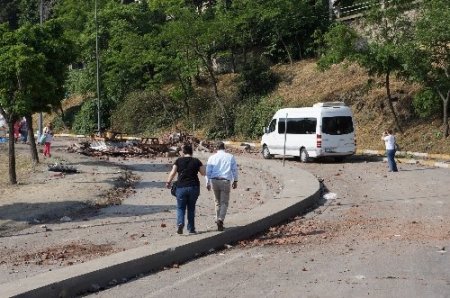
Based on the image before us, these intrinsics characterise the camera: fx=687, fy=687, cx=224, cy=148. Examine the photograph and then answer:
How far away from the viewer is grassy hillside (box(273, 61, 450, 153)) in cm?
3328

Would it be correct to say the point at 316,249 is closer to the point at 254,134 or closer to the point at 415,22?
the point at 415,22

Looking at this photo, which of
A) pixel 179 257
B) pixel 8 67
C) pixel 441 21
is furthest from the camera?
pixel 441 21

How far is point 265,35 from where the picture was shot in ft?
179

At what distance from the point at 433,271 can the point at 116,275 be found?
171 inches

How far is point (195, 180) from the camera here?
12.1 m

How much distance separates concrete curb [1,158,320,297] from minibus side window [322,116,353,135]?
45.0 ft

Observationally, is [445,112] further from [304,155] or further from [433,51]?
[304,155]

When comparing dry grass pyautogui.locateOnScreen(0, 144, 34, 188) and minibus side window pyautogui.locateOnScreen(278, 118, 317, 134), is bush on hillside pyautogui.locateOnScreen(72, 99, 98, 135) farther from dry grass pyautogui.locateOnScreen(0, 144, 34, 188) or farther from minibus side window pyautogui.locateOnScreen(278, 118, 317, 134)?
minibus side window pyautogui.locateOnScreen(278, 118, 317, 134)

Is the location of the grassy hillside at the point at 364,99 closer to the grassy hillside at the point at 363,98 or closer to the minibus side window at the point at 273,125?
the grassy hillside at the point at 363,98

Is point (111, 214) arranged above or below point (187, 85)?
below

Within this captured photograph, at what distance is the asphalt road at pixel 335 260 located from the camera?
8.56 metres

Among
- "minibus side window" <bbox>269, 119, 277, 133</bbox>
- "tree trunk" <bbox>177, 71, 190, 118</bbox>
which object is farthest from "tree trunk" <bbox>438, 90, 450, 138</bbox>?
"tree trunk" <bbox>177, 71, 190, 118</bbox>

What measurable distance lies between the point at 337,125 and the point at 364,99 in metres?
9.90

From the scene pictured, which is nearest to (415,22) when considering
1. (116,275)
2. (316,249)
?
(316,249)
